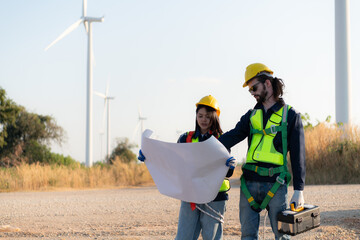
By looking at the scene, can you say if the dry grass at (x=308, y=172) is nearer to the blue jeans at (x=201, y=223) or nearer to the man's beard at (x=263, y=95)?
the blue jeans at (x=201, y=223)

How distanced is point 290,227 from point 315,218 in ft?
1.03

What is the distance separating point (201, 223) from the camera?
388 cm

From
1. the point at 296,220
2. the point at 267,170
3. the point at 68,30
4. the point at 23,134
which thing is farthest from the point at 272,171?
the point at 23,134

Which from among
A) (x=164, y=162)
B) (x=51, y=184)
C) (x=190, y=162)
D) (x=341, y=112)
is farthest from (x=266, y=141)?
(x=341, y=112)

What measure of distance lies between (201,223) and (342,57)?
19.1 meters

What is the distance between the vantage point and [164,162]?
12.7 feet

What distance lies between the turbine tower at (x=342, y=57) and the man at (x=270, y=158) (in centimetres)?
1797

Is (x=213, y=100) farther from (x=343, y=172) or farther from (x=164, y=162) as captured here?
(x=343, y=172)

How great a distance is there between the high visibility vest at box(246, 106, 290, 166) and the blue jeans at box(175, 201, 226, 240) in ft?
1.76

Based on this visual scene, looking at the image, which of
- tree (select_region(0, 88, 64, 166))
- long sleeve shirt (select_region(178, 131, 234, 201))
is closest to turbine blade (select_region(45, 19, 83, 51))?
tree (select_region(0, 88, 64, 166))

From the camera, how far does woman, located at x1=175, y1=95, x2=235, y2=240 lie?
150 inches

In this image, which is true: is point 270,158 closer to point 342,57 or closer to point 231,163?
point 231,163

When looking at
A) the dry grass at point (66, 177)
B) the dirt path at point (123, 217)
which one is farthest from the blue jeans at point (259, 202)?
the dry grass at point (66, 177)

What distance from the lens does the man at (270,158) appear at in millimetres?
3521
